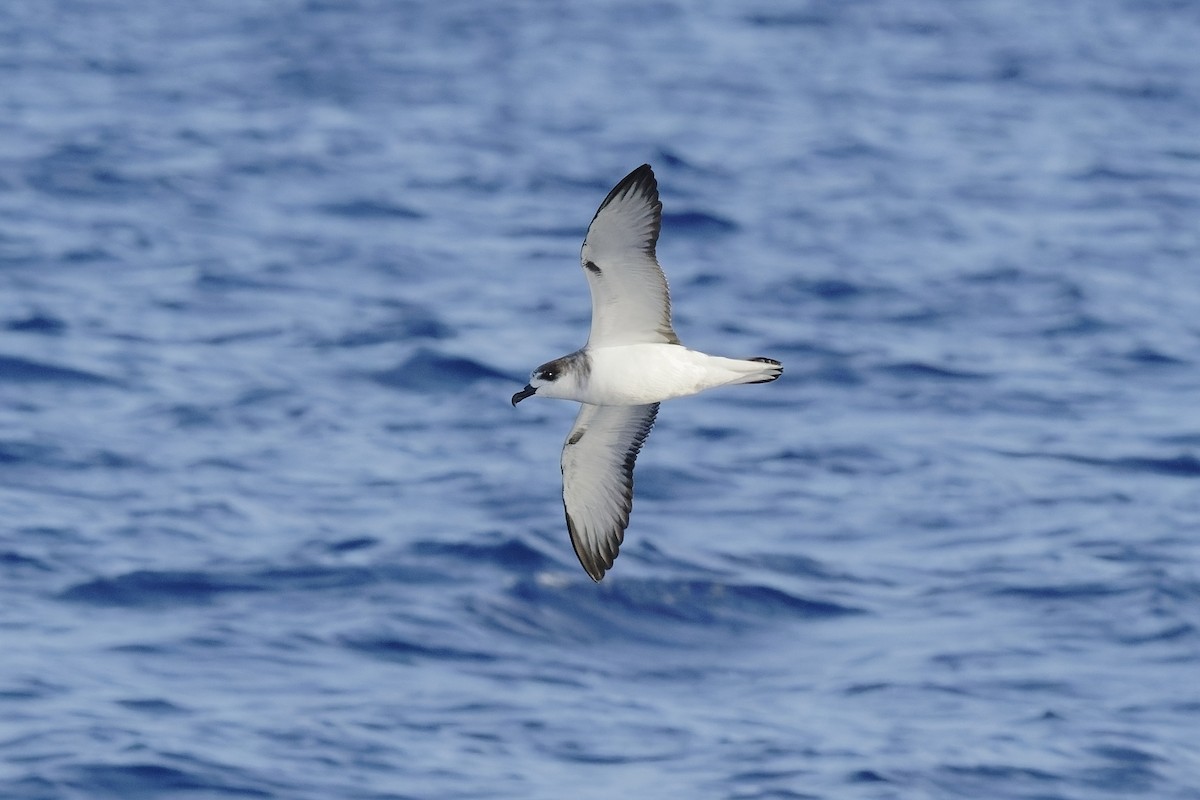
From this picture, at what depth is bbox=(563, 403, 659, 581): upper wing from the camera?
1072 cm

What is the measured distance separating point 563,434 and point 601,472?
41.9 feet

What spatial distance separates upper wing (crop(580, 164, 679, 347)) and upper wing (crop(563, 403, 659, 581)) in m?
1.09

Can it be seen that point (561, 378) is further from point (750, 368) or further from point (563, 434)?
point (563, 434)

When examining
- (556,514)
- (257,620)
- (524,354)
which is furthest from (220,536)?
(524,354)

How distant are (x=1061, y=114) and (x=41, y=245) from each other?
68.3ft

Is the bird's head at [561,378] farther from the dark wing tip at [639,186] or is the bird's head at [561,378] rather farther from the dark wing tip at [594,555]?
the dark wing tip at [594,555]

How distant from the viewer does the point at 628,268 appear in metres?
9.48

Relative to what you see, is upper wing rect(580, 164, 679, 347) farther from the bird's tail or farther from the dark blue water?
the dark blue water

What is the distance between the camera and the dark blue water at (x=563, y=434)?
17.3m

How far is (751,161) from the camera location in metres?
37.9

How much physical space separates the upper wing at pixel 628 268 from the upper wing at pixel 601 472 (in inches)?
42.8

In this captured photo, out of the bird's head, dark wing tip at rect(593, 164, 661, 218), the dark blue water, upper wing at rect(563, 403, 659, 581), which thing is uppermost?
dark wing tip at rect(593, 164, 661, 218)


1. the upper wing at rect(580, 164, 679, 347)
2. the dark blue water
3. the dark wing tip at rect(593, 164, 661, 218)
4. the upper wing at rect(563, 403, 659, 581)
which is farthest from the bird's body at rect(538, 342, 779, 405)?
the dark blue water

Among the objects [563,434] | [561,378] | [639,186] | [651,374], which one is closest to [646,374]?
[651,374]
